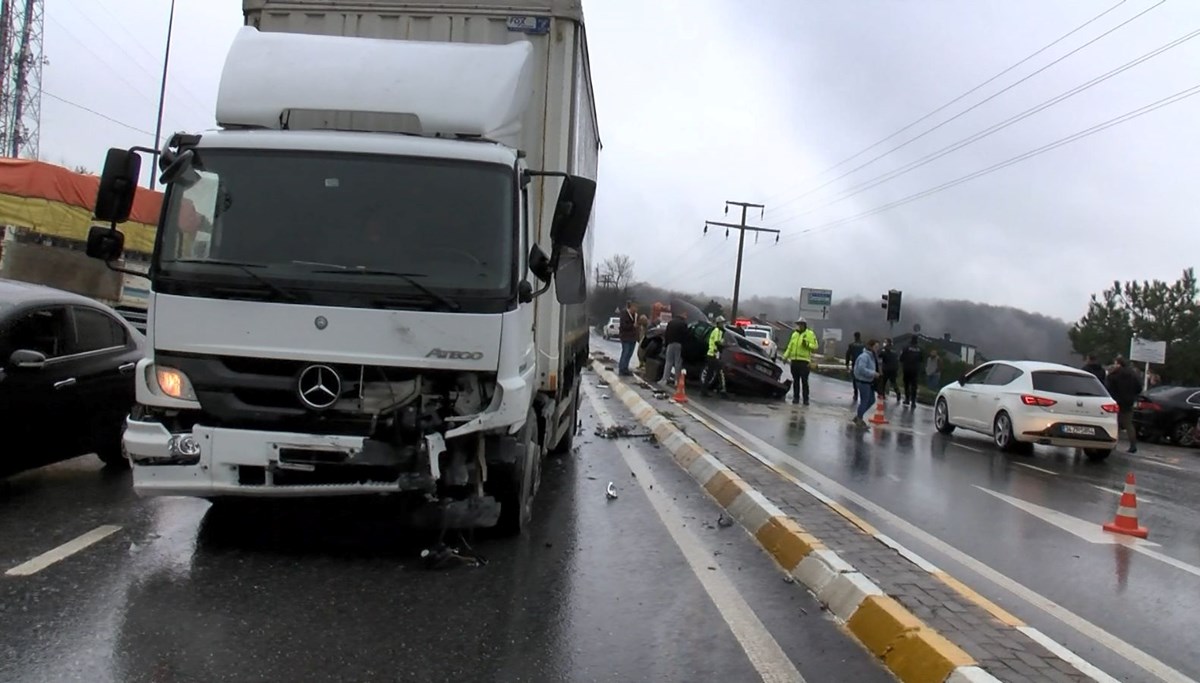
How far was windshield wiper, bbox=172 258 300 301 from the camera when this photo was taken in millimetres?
5047

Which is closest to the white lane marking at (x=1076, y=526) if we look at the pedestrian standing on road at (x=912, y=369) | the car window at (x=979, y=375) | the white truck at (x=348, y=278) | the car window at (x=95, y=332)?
Result: the white truck at (x=348, y=278)

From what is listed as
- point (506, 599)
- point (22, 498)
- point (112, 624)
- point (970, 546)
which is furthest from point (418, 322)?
point (970, 546)

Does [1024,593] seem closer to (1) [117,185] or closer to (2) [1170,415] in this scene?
(1) [117,185]

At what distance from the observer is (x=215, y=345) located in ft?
16.6

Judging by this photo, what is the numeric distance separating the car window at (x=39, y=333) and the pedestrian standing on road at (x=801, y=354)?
583 inches

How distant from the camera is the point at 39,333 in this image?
693 cm

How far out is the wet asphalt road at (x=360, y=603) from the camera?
13.2 feet

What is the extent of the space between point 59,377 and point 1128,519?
29.9 ft

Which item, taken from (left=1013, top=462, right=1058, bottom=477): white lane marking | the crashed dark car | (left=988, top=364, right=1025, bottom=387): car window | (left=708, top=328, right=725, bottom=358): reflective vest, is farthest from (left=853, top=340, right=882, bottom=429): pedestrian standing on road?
(left=708, top=328, right=725, bottom=358): reflective vest

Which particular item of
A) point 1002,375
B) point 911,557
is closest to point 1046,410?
point 1002,375

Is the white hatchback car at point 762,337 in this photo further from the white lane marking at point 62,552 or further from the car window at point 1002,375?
the white lane marking at point 62,552

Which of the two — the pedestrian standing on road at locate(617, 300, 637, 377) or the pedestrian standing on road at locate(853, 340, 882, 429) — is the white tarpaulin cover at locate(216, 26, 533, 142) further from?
the pedestrian standing on road at locate(617, 300, 637, 377)

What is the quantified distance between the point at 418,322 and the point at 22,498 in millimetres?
3873

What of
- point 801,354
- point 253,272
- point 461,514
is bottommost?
point 461,514
